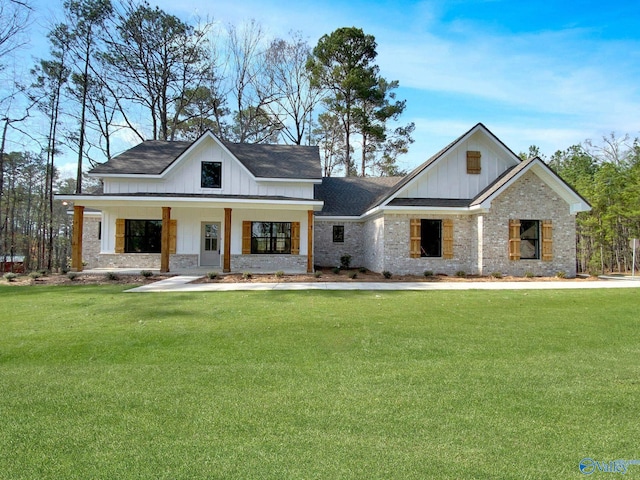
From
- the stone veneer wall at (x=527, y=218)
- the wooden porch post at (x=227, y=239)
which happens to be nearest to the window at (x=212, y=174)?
the wooden porch post at (x=227, y=239)

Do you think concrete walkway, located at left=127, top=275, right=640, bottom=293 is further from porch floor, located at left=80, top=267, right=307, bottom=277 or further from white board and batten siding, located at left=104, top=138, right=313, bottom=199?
white board and batten siding, located at left=104, top=138, right=313, bottom=199

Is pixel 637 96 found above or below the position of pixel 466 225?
above

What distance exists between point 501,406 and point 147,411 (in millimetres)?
3228

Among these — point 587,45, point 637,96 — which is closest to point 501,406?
point 587,45

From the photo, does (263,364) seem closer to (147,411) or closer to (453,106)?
(147,411)

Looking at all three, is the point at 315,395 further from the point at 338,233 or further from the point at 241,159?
the point at 338,233

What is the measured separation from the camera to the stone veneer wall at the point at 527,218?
51.1ft

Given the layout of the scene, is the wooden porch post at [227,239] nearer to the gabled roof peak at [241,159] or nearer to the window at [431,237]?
the gabled roof peak at [241,159]

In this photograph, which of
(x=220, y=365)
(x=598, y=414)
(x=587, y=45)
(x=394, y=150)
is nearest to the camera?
(x=598, y=414)

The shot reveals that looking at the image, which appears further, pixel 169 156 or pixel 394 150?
pixel 394 150

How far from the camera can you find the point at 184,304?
28.9 ft

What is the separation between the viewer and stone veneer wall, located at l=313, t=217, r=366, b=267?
2047 centimetres

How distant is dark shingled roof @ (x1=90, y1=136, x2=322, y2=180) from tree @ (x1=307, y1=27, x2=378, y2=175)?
8756mm

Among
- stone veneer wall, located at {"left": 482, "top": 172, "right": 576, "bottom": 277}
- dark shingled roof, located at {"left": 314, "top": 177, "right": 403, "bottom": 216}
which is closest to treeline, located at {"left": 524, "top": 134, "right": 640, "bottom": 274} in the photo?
stone veneer wall, located at {"left": 482, "top": 172, "right": 576, "bottom": 277}
